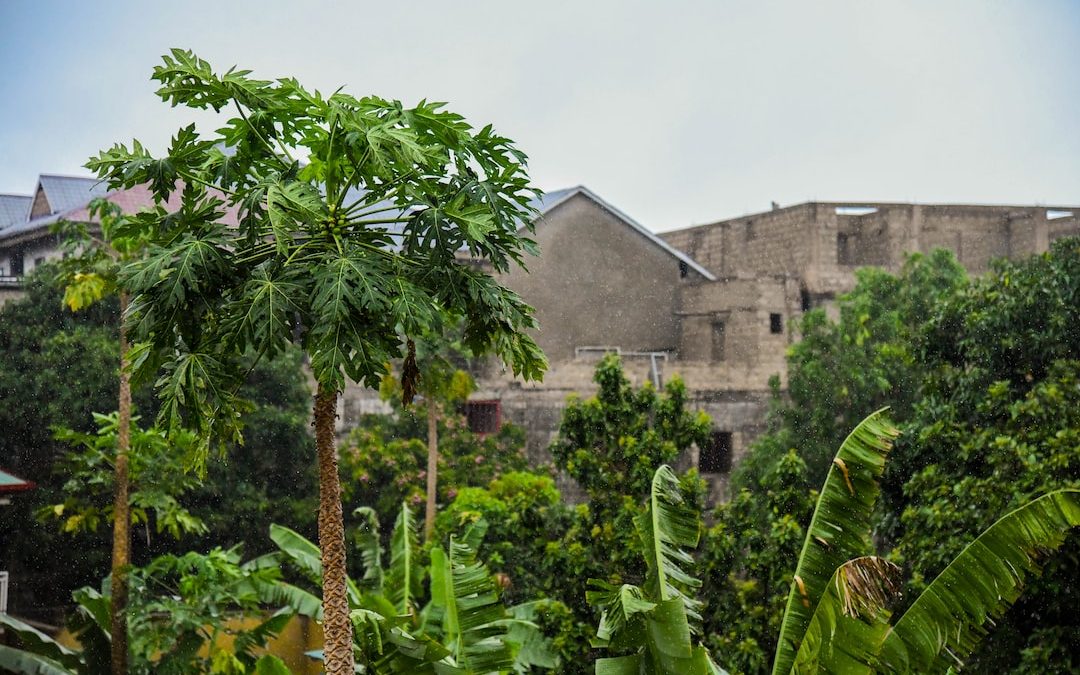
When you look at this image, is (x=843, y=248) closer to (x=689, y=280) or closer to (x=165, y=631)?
(x=689, y=280)

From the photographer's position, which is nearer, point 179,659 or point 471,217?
point 471,217

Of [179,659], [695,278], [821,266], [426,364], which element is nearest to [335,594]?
[179,659]

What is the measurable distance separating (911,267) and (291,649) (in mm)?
12232

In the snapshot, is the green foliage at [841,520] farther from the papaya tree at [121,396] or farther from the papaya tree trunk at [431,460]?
the papaya tree trunk at [431,460]

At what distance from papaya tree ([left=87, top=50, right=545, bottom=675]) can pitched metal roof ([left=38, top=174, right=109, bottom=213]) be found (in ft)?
53.7

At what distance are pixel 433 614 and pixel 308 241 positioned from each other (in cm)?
439

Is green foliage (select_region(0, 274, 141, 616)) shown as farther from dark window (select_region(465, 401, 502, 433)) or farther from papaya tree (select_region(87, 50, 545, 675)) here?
papaya tree (select_region(87, 50, 545, 675))

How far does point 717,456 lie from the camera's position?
2108cm

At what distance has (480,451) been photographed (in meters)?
18.4

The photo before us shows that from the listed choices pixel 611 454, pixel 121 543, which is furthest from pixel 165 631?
pixel 611 454

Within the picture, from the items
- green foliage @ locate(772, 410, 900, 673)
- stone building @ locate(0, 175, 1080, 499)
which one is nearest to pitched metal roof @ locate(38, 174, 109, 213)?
stone building @ locate(0, 175, 1080, 499)

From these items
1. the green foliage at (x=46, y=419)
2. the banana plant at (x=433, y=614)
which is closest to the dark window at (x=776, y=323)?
the green foliage at (x=46, y=419)

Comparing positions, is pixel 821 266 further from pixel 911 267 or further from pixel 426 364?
pixel 426 364

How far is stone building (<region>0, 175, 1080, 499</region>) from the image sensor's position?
19.5 metres
